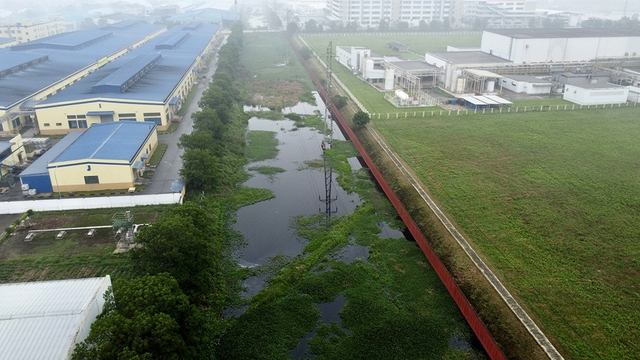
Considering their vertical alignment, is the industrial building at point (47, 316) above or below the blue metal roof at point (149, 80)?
below

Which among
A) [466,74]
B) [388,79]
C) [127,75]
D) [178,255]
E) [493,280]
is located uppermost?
[127,75]

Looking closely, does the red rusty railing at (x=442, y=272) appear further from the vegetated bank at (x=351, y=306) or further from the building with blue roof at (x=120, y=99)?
the building with blue roof at (x=120, y=99)

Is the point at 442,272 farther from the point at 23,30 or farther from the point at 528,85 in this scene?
the point at 23,30

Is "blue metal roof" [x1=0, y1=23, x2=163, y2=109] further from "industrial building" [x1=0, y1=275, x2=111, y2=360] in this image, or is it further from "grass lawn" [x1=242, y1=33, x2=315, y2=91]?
"industrial building" [x1=0, y1=275, x2=111, y2=360]

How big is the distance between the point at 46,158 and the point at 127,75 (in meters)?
12.7

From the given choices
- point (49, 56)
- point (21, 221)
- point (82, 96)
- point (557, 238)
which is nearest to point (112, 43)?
point (49, 56)

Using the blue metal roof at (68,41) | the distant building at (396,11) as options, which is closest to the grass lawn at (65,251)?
the blue metal roof at (68,41)

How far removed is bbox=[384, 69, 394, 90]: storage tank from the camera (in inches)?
1684

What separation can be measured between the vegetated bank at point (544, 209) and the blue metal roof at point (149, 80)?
50.4ft

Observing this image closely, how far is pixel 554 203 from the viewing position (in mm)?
20281

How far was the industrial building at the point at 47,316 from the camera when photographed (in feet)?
34.0

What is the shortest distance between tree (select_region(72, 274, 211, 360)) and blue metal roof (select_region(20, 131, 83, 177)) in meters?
13.4

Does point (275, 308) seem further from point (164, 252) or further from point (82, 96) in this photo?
point (82, 96)

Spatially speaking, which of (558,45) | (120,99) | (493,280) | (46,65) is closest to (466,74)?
(558,45)
